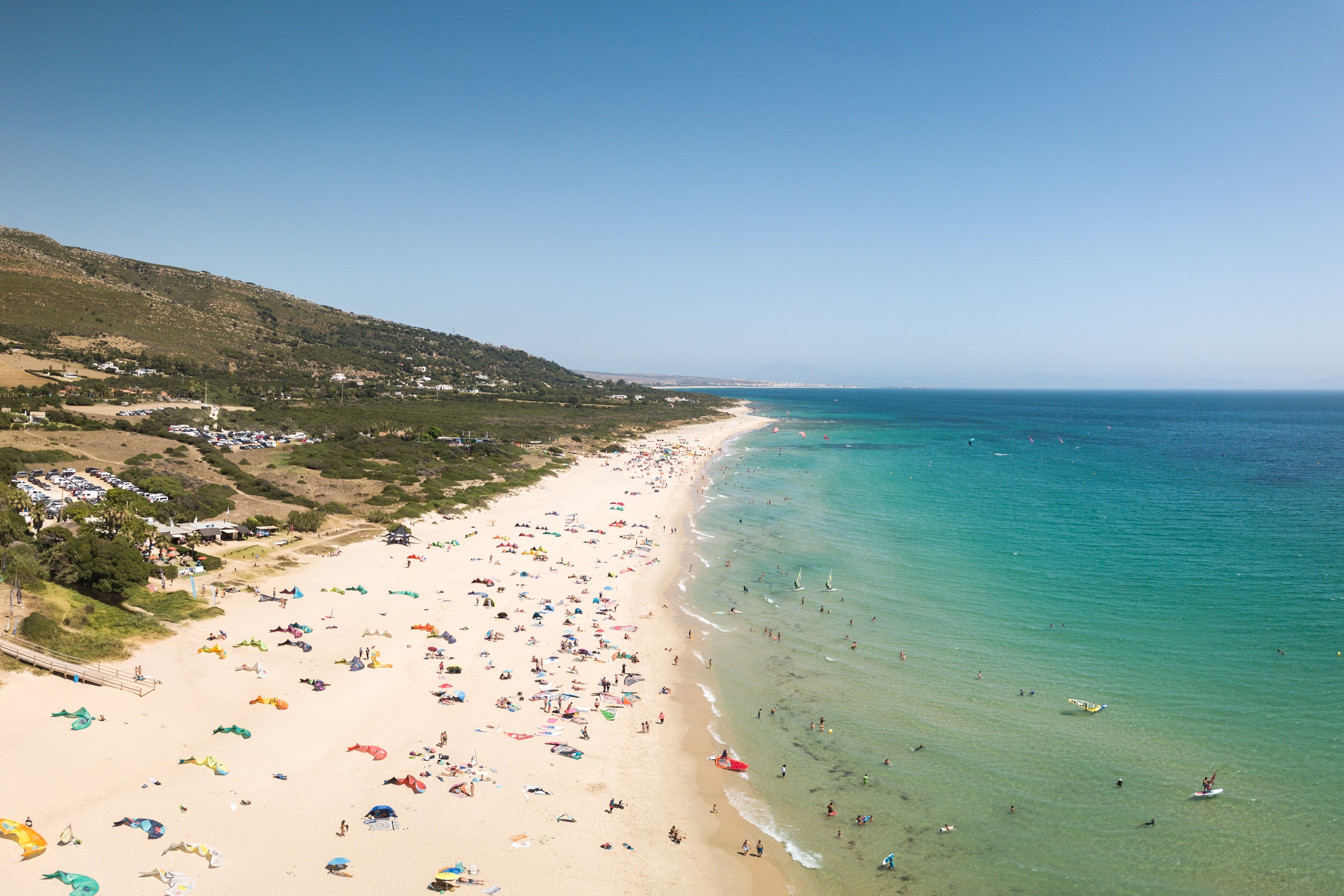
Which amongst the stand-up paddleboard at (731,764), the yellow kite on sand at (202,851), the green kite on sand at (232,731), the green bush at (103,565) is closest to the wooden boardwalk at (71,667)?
the green kite on sand at (232,731)

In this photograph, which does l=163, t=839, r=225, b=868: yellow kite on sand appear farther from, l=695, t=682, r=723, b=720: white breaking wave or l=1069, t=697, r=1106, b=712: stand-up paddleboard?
l=1069, t=697, r=1106, b=712: stand-up paddleboard

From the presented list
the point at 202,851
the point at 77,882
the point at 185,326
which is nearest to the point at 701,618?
the point at 202,851

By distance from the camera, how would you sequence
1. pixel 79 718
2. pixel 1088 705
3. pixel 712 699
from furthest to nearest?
pixel 712 699
pixel 1088 705
pixel 79 718

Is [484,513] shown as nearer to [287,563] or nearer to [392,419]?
[287,563]

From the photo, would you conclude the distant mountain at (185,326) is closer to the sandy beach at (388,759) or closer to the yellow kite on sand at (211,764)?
the sandy beach at (388,759)

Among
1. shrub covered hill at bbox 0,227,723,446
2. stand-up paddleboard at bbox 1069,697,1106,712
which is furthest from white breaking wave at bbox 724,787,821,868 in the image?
shrub covered hill at bbox 0,227,723,446

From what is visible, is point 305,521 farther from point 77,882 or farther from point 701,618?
point 77,882

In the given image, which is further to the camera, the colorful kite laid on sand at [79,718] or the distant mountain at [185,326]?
the distant mountain at [185,326]
